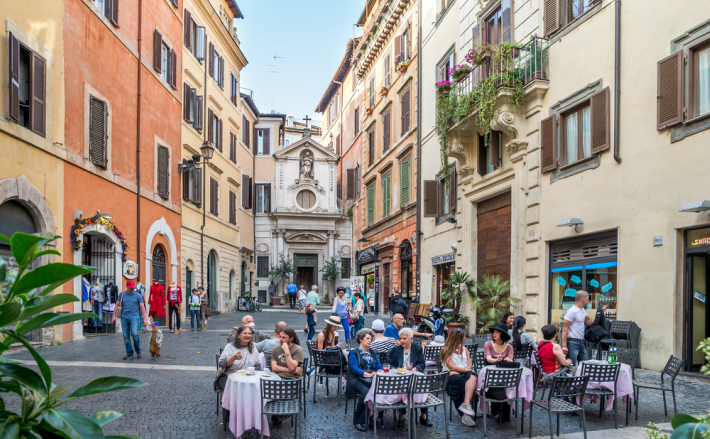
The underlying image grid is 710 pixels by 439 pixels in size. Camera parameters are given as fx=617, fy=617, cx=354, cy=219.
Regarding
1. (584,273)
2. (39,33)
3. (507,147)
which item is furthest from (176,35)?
(584,273)

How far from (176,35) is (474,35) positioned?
12.0m

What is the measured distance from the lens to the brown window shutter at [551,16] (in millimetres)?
13922

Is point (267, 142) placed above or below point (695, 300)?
above

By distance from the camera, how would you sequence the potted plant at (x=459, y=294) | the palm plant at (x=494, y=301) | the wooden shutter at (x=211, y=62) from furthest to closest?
the wooden shutter at (x=211, y=62), the potted plant at (x=459, y=294), the palm plant at (x=494, y=301)

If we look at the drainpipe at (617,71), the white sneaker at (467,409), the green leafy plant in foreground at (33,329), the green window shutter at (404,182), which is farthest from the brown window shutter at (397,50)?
the green leafy plant in foreground at (33,329)

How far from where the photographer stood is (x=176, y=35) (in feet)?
78.4

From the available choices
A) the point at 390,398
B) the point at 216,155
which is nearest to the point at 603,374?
the point at 390,398

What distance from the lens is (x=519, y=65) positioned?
15078 millimetres

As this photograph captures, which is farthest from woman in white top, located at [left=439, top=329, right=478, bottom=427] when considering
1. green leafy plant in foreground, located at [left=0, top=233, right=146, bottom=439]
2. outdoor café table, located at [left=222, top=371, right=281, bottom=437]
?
green leafy plant in foreground, located at [left=0, top=233, right=146, bottom=439]

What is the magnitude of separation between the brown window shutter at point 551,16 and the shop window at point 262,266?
1168 inches

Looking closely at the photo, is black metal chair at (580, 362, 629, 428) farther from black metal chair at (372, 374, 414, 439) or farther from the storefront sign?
the storefront sign

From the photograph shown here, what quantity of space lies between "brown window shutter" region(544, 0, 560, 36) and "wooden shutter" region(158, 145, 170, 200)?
1386cm

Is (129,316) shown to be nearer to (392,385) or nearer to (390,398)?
(390,398)

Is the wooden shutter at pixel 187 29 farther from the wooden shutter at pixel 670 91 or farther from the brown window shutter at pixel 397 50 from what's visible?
the wooden shutter at pixel 670 91
